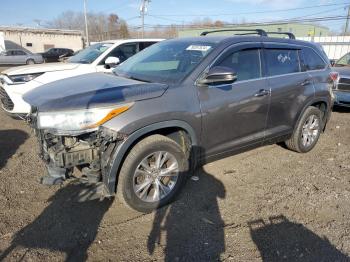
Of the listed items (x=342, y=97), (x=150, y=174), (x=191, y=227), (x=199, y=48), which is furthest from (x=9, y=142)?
(x=342, y=97)

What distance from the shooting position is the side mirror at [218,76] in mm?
3412

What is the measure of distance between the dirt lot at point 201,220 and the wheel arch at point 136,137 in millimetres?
535

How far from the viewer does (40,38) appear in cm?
4369

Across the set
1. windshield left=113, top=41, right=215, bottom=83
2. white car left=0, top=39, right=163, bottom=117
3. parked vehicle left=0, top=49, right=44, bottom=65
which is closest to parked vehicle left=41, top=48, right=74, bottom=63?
parked vehicle left=0, top=49, right=44, bottom=65

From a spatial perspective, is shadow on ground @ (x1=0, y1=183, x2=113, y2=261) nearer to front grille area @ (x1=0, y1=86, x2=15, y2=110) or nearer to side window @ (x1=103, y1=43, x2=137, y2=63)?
front grille area @ (x1=0, y1=86, x2=15, y2=110)

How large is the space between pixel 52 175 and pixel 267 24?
155 ft

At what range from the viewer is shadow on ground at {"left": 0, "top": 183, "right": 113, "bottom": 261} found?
2.87 meters

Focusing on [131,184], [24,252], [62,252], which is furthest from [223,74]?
[24,252]

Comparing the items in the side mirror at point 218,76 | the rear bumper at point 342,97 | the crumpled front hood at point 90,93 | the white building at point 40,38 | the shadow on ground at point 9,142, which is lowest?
the shadow on ground at point 9,142

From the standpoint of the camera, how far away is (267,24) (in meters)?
45.0

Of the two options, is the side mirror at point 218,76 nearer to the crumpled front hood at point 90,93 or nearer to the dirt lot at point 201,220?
the crumpled front hood at point 90,93

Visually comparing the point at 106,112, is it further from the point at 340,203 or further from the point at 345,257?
the point at 340,203

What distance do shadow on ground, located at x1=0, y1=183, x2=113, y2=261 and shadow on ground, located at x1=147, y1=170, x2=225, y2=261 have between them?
24.5 inches

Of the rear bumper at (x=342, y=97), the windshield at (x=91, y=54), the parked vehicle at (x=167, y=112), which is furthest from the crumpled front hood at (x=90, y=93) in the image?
the rear bumper at (x=342, y=97)
